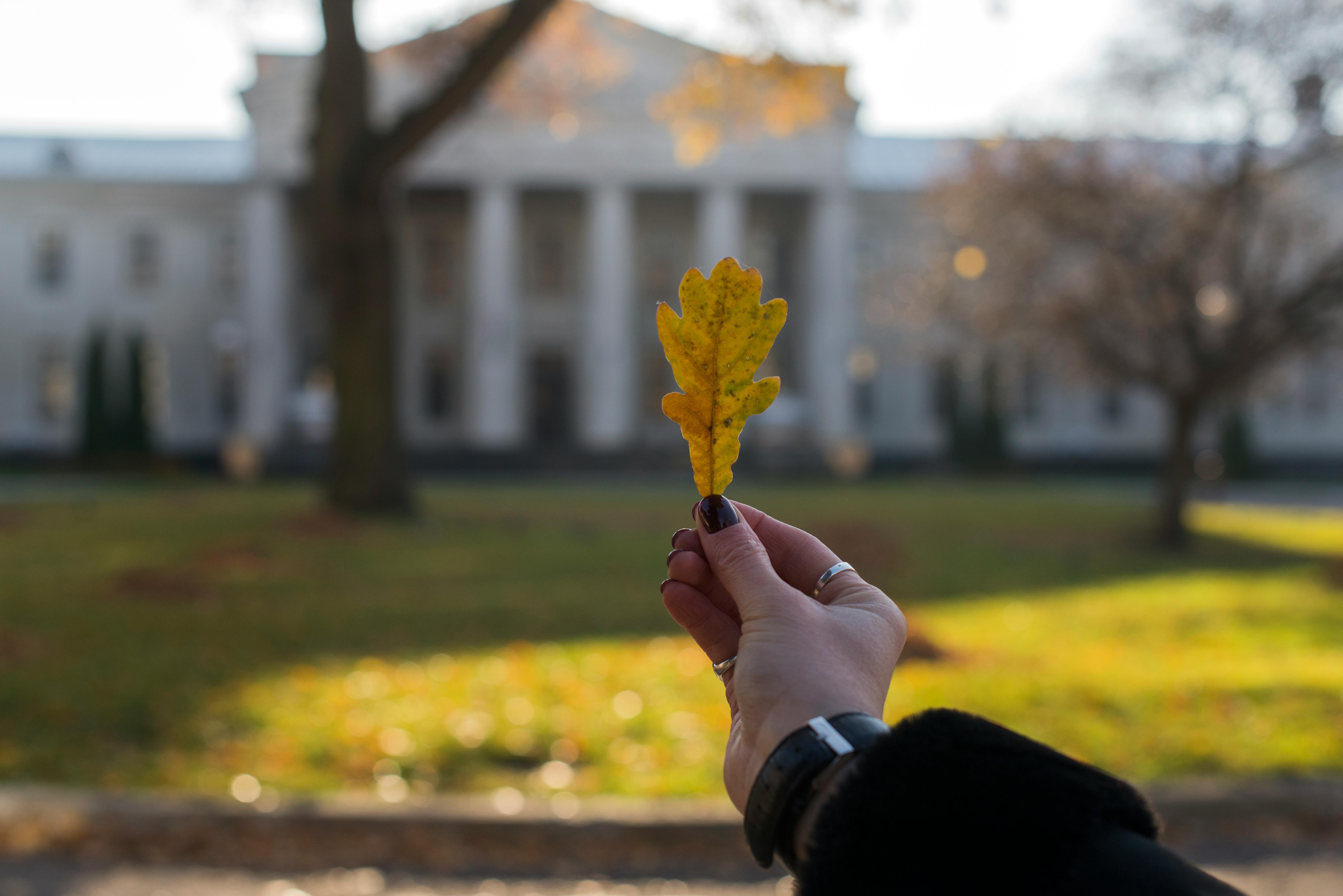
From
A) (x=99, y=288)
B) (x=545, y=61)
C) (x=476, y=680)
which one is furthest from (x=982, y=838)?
(x=99, y=288)

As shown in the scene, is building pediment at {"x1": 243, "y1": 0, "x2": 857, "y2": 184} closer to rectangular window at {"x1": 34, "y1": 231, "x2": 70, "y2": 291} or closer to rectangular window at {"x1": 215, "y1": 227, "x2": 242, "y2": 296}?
rectangular window at {"x1": 215, "y1": 227, "x2": 242, "y2": 296}

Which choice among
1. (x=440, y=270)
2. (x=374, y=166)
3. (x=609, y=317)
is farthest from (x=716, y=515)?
(x=440, y=270)

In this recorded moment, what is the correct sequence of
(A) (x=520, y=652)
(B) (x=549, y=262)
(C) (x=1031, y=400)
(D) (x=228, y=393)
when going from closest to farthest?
1. (A) (x=520, y=652)
2. (B) (x=549, y=262)
3. (D) (x=228, y=393)
4. (C) (x=1031, y=400)

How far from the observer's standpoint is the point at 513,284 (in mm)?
38656

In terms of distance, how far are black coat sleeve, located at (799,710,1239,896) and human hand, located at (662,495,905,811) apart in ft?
0.48

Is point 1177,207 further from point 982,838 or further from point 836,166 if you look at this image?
point 836,166

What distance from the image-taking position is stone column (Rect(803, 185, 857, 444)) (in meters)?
38.0

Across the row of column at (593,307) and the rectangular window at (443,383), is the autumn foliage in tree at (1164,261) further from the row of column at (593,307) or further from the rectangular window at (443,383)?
the rectangular window at (443,383)

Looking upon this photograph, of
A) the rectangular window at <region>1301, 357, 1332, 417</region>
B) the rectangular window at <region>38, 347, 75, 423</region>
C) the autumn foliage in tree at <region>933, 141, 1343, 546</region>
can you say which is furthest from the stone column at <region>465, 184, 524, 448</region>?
the rectangular window at <region>1301, 357, 1332, 417</region>

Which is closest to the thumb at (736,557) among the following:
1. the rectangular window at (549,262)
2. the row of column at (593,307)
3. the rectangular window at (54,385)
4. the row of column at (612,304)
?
the row of column at (612,304)

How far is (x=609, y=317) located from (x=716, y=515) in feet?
122

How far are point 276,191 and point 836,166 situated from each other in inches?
778

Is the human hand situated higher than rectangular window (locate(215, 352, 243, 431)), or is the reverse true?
the human hand

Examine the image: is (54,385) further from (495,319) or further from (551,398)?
(551,398)
